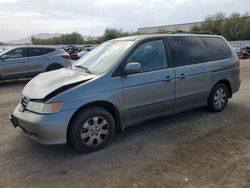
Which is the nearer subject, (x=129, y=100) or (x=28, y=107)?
(x=28, y=107)

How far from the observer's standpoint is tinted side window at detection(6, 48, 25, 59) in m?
11.6

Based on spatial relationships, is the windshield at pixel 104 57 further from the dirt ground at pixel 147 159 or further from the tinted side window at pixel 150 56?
the dirt ground at pixel 147 159

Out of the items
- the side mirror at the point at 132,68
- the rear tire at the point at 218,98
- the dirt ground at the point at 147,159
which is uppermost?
the side mirror at the point at 132,68

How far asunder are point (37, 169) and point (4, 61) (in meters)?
8.57

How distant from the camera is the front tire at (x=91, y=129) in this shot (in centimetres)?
425

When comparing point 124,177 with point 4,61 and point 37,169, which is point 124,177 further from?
point 4,61

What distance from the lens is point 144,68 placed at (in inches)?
195

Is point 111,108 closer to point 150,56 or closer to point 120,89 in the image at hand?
point 120,89

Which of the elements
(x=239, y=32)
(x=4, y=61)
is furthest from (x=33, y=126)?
(x=239, y=32)

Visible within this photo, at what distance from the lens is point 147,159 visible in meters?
4.16

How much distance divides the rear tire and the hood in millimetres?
2814

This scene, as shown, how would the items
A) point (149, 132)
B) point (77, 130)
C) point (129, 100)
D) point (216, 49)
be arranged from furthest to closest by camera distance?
1. point (216, 49)
2. point (149, 132)
3. point (129, 100)
4. point (77, 130)

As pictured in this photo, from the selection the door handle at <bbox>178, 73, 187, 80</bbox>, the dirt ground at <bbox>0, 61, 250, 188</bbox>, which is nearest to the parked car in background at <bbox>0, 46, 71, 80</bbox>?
the dirt ground at <bbox>0, 61, 250, 188</bbox>

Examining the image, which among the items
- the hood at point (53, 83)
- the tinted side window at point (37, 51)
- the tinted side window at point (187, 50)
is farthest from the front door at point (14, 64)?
the tinted side window at point (187, 50)
